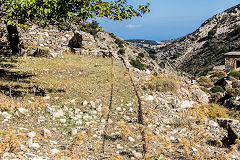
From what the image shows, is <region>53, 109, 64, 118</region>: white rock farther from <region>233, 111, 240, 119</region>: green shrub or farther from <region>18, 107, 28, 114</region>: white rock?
<region>233, 111, 240, 119</region>: green shrub

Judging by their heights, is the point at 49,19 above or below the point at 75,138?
A: above

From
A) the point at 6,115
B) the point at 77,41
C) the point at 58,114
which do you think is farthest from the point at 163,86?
the point at 77,41

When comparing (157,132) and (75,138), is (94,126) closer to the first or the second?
(75,138)

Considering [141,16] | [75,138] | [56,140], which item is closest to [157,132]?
[75,138]

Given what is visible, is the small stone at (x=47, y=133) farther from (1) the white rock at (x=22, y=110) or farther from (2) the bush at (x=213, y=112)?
(2) the bush at (x=213, y=112)

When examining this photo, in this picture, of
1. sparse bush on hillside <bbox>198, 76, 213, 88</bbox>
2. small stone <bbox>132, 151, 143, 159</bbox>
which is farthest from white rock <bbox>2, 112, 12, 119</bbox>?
sparse bush on hillside <bbox>198, 76, 213, 88</bbox>

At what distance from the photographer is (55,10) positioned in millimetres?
8266

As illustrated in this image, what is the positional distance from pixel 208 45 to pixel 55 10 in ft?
279

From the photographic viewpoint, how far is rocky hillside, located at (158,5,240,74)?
71062 mm

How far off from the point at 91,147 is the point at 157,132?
2.52 meters

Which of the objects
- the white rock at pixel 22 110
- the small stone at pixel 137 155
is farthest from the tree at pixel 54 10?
the small stone at pixel 137 155

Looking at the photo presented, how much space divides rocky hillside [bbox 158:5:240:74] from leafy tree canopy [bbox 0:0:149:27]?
5859 cm

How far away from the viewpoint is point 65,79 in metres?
13.4

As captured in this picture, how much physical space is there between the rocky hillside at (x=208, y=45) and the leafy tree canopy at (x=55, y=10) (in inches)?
2307
